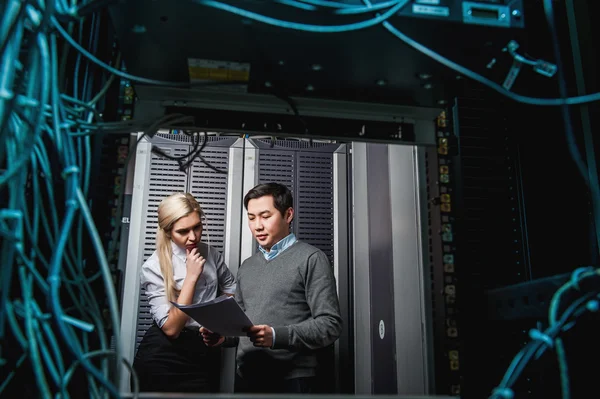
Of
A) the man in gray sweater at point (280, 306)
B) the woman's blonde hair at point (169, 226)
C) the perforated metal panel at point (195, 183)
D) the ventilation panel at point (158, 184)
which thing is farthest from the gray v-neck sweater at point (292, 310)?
the ventilation panel at point (158, 184)

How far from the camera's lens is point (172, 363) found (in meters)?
1.82

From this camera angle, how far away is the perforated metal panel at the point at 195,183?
2.17m

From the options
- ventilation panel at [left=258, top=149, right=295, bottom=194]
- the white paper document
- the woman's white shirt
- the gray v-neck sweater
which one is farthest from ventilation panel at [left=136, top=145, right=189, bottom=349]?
the white paper document

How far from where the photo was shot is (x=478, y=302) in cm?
90

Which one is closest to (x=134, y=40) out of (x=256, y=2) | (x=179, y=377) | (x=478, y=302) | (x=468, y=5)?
(x=256, y=2)

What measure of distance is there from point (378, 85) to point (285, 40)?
0.24 m

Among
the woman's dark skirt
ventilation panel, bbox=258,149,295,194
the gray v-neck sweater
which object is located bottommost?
the woman's dark skirt

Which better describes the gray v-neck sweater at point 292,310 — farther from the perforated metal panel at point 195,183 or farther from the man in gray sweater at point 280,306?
the perforated metal panel at point 195,183

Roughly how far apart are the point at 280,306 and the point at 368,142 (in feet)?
2.94

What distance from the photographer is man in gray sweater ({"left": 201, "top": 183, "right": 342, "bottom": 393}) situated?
1.56m

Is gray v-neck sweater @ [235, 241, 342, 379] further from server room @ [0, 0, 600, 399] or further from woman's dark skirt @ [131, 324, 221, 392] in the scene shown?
woman's dark skirt @ [131, 324, 221, 392]

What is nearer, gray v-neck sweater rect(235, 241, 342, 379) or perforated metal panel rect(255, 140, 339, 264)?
gray v-neck sweater rect(235, 241, 342, 379)

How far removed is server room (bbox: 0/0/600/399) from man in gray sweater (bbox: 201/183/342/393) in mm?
99

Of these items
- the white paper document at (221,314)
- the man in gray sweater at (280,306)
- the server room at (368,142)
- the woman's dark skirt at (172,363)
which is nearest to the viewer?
the server room at (368,142)
